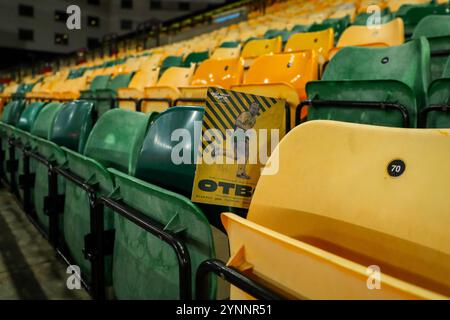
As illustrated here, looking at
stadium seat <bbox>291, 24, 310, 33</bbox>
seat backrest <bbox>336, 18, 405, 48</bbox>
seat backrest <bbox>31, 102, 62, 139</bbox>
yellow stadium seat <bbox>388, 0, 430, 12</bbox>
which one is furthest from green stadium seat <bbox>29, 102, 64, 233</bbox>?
yellow stadium seat <bbox>388, 0, 430, 12</bbox>

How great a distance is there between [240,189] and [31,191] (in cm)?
161

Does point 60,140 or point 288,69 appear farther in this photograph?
point 288,69

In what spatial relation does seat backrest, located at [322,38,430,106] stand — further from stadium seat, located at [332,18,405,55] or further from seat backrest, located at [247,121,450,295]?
seat backrest, located at [247,121,450,295]

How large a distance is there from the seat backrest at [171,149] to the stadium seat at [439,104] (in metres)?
0.72

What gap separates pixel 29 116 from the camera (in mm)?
2795

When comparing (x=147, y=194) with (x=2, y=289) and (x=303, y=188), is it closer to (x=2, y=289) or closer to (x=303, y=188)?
(x=303, y=188)

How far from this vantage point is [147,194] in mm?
851

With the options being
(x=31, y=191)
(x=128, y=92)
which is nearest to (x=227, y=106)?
(x=31, y=191)

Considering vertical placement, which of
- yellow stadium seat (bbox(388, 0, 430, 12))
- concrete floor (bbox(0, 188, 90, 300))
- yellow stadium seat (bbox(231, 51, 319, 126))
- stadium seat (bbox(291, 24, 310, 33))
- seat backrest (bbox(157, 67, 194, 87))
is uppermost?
yellow stadium seat (bbox(388, 0, 430, 12))

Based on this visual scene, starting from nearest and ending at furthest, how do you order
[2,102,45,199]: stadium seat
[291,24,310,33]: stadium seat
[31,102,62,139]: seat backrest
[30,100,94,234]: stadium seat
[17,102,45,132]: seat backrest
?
1. [30,100,94,234]: stadium seat
2. [2,102,45,199]: stadium seat
3. [31,102,62,139]: seat backrest
4. [17,102,45,132]: seat backrest
5. [291,24,310,33]: stadium seat

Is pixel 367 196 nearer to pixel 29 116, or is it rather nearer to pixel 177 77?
pixel 177 77

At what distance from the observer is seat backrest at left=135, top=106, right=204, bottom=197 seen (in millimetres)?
1080

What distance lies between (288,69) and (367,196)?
1.61 m

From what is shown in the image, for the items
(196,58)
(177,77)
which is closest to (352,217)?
(177,77)
